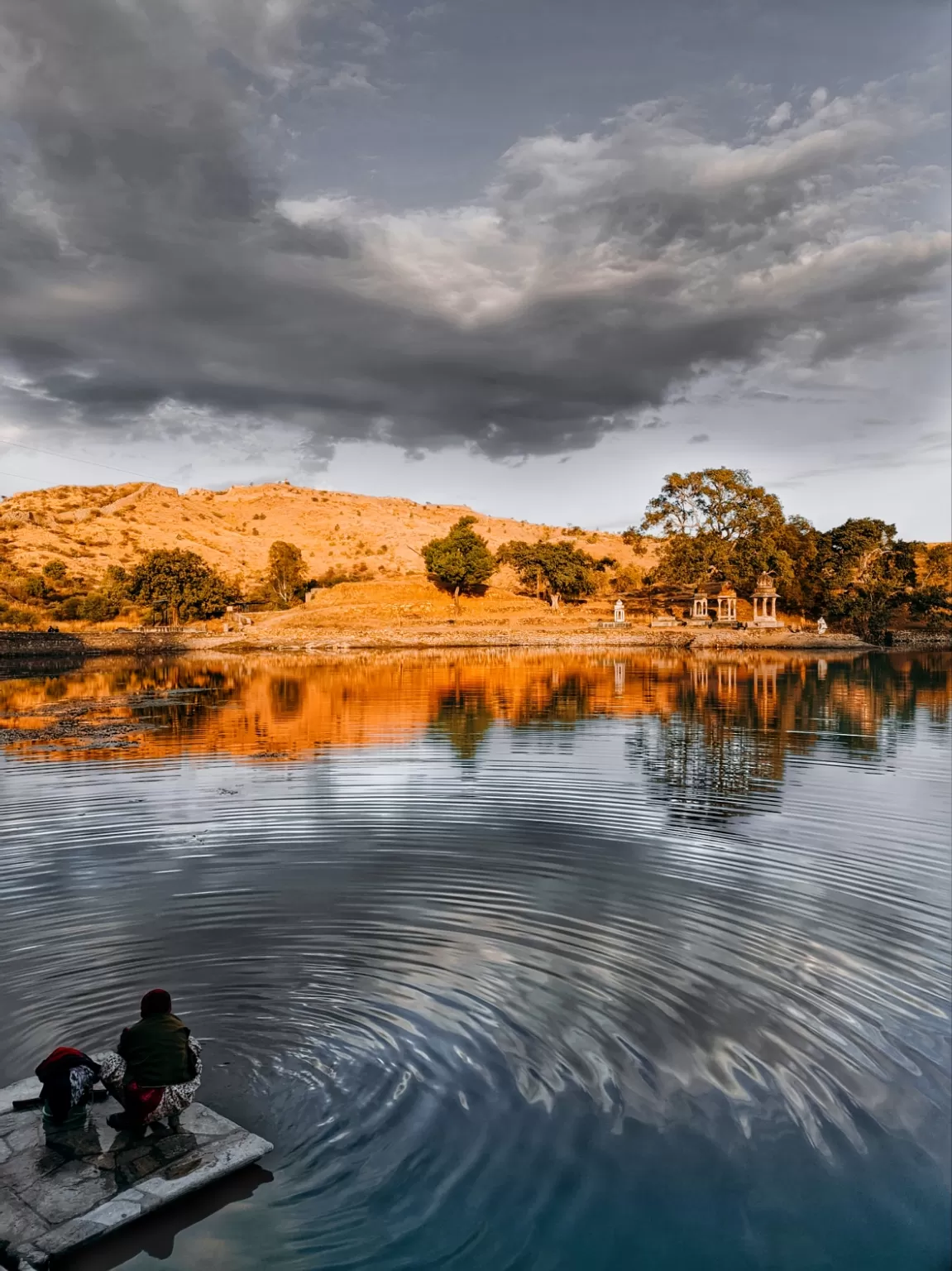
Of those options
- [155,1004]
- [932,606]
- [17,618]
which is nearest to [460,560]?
[17,618]

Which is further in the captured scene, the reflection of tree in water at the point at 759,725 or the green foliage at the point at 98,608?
the green foliage at the point at 98,608

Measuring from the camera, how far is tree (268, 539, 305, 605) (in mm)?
107375

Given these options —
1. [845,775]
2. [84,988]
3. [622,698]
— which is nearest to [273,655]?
[622,698]

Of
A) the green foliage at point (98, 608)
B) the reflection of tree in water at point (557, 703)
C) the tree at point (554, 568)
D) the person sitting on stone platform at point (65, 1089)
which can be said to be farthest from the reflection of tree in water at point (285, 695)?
the tree at point (554, 568)

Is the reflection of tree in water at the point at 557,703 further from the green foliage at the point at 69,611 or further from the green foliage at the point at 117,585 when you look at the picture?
the green foliage at the point at 69,611

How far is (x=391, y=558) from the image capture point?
432ft

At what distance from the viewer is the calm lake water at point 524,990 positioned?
20.3 feet

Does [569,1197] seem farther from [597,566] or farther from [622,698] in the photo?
[597,566]

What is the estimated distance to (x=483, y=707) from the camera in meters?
36.6

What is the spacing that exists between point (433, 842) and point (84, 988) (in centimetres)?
692

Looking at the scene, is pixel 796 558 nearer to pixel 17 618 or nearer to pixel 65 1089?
pixel 17 618

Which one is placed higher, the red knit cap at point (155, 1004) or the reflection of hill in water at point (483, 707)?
the red knit cap at point (155, 1004)

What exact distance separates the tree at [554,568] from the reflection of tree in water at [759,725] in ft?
155

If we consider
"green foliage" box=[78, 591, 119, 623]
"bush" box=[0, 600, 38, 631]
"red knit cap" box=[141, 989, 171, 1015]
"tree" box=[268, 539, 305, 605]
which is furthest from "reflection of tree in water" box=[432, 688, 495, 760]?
"tree" box=[268, 539, 305, 605]
